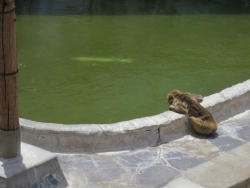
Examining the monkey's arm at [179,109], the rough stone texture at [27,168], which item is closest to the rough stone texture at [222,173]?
the monkey's arm at [179,109]

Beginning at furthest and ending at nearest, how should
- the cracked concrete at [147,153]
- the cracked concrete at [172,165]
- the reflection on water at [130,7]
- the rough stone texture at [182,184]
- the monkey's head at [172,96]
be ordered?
the reflection on water at [130,7], the monkey's head at [172,96], the cracked concrete at [147,153], the cracked concrete at [172,165], the rough stone texture at [182,184]

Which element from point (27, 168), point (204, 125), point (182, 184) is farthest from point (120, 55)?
point (27, 168)

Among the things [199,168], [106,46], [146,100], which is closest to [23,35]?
[106,46]

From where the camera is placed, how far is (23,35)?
13.4 metres

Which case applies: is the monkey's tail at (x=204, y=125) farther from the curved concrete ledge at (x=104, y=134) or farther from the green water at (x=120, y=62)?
the green water at (x=120, y=62)

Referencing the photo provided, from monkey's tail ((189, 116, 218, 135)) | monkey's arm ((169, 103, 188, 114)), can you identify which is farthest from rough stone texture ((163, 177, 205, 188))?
monkey's arm ((169, 103, 188, 114))

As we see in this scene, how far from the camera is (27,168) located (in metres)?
5.75

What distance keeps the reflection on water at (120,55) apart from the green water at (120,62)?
0.05 feet

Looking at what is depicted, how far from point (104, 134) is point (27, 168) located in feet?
5.05

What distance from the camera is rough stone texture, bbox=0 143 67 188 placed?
5.62 m

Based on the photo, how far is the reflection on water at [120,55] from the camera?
918cm

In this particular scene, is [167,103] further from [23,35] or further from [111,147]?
[23,35]

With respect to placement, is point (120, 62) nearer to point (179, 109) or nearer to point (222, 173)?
point (179, 109)

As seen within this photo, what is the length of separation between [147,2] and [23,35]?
5.78 m
